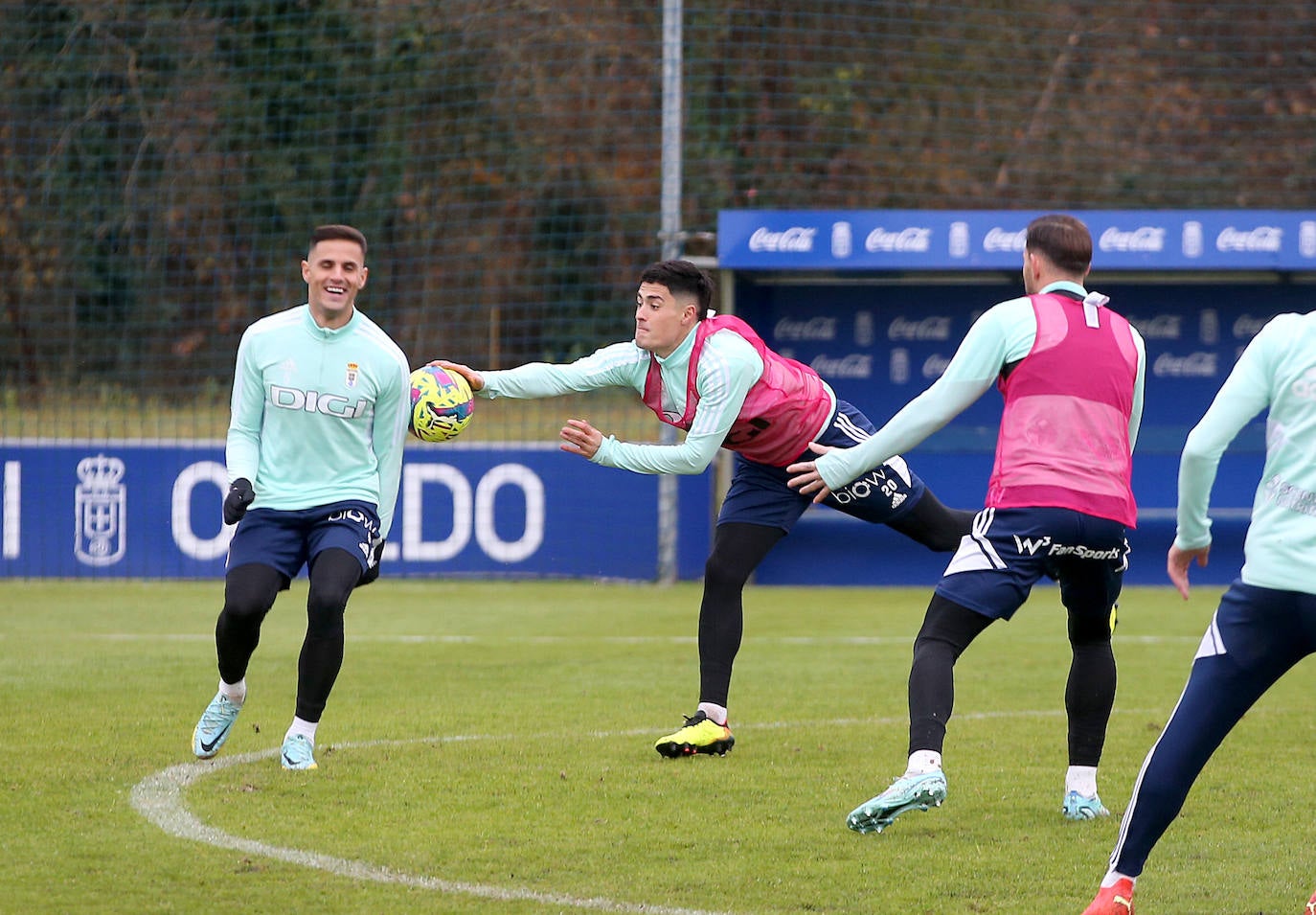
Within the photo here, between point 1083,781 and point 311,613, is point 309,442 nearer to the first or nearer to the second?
point 311,613

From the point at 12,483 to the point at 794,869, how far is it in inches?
461

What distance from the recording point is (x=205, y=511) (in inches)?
585

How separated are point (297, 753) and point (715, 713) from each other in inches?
66.3

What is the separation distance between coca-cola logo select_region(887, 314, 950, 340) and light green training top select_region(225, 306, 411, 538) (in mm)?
9980

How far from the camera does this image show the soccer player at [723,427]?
22.2 ft

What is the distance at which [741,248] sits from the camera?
1459 centimetres

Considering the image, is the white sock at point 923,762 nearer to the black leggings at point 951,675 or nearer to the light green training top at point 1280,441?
the black leggings at point 951,675

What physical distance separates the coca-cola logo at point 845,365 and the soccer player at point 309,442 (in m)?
9.77

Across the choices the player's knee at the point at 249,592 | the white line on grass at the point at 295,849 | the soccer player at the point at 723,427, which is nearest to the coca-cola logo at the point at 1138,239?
the soccer player at the point at 723,427

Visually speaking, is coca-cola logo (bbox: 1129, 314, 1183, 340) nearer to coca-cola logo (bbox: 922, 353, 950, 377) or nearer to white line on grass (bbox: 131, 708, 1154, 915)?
coca-cola logo (bbox: 922, 353, 950, 377)

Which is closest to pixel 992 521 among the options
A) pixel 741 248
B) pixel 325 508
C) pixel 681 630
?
pixel 325 508

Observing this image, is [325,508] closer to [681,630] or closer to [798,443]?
[798,443]

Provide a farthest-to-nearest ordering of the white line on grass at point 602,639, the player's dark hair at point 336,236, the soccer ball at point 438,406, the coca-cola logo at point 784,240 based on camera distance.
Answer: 1. the coca-cola logo at point 784,240
2. the white line on grass at point 602,639
3. the soccer ball at point 438,406
4. the player's dark hair at point 336,236

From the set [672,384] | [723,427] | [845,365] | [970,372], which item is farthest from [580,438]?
[845,365]
